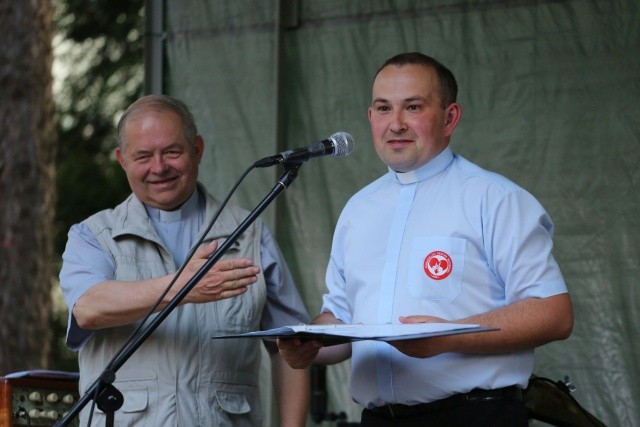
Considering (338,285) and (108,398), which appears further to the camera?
(338,285)

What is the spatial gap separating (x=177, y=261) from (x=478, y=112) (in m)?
1.61

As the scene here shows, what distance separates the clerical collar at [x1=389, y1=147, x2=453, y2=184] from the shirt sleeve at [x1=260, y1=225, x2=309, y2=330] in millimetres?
594

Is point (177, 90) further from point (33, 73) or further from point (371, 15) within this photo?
point (33, 73)

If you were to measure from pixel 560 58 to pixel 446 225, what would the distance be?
1649mm

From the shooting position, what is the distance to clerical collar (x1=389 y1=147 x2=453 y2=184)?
124 inches

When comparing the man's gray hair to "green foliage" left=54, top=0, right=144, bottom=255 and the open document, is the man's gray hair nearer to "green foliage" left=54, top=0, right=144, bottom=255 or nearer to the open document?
the open document

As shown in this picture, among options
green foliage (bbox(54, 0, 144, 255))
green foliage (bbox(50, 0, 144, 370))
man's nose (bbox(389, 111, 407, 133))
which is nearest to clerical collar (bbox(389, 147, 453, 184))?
man's nose (bbox(389, 111, 407, 133))

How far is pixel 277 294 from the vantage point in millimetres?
3582

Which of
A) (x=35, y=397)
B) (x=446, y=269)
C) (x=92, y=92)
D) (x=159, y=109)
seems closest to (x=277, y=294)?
(x=159, y=109)

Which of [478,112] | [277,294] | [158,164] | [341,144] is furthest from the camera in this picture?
[478,112]

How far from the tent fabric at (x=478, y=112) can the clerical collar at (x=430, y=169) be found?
1338 mm

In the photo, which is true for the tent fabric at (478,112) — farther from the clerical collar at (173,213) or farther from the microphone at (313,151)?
the microphone at (313,151)

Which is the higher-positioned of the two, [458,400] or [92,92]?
[92,92]

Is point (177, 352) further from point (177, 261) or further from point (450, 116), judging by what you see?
point (450, 116)
